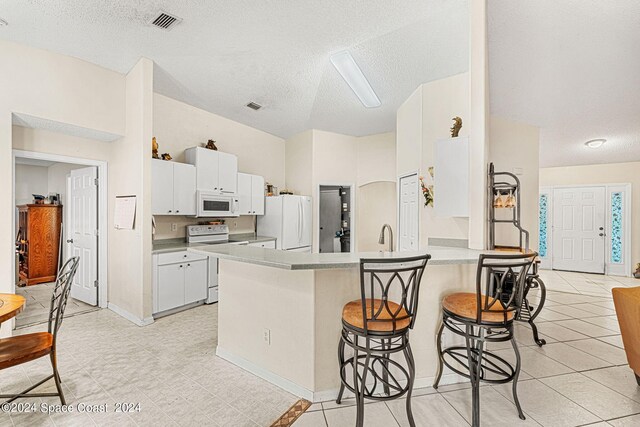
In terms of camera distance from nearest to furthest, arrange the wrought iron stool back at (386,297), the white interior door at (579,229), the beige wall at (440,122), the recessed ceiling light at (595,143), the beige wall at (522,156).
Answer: the wrought iron stool back at (386,297) → the beige wall at (440,122) → the beige wall at (522,156) → the recessed ceiling light at (595,143) → the white interior door at (579,229)

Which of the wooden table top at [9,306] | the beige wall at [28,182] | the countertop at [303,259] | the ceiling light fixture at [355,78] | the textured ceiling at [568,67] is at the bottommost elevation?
the wooden table top at [9,306]

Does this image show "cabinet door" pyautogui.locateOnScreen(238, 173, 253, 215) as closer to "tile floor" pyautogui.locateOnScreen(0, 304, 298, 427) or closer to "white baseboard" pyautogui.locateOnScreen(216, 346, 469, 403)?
"tile floor" pyautogui.locateOnScreen(0, 304, 298, 427)

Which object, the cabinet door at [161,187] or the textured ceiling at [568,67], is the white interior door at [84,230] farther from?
the textured ceiling at [568,67]

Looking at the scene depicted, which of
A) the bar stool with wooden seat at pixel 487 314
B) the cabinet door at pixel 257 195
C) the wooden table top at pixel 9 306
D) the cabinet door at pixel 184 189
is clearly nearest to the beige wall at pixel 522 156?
the bar stool with wooden seat at pixel 487 314

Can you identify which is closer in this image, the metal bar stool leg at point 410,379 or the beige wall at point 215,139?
the metal bar stool leg at point 410,379

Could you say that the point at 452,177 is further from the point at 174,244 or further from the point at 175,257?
the point at 174,244

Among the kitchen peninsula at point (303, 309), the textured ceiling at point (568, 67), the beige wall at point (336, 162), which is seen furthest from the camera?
the beige wall at point (336, 162)

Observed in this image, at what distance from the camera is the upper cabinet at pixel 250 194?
5.19m

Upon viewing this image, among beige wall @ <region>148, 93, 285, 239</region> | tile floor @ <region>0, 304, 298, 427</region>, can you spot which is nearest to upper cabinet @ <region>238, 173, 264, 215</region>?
beige wall @ <region>148, 93, 285, 239</region>

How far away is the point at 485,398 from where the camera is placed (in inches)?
86.0

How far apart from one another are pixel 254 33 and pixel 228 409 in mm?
3428

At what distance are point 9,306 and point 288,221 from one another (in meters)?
3.94

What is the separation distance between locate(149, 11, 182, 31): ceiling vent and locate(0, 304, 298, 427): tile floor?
10.6ft

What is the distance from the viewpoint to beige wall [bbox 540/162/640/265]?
252 inches
